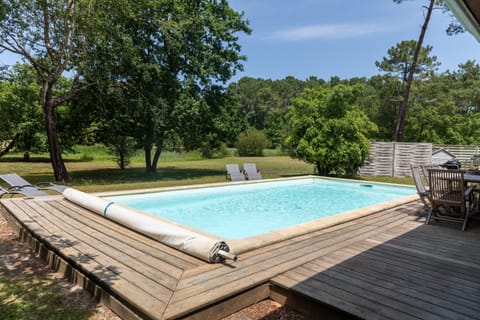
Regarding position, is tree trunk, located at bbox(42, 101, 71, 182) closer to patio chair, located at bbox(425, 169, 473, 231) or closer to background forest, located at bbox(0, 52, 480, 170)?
background forest, located at bbox(0, 52, 480, 170)

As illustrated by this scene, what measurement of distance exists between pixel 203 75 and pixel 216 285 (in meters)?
12.3

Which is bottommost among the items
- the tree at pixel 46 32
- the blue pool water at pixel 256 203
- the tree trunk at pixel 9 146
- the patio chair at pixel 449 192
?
the blue pool water at pixel 256 203

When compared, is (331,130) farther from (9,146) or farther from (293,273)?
(9,146)

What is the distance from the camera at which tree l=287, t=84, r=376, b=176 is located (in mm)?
12125

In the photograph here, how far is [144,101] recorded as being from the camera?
1217 cm

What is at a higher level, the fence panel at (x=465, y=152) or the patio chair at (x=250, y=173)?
the fence panel at (x=465, y=152)

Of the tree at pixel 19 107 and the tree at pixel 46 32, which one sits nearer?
the tree at pixel 46 32

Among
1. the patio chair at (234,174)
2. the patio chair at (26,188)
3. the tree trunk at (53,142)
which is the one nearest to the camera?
the patio chair at (26,188)

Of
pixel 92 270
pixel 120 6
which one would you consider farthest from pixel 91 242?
pixel 120 6

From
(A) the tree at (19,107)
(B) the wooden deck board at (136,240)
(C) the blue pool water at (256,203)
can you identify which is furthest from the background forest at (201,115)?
(B) the wooden deck board at (136,240)

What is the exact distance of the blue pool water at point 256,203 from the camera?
6.68m

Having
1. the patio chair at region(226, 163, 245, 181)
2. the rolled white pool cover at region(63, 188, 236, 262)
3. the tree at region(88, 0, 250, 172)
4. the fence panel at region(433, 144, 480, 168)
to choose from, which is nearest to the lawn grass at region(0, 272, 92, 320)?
the rolled white pool cover at region(63, 188, 236, 262)

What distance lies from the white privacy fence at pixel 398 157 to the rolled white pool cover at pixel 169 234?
1176 centimetres

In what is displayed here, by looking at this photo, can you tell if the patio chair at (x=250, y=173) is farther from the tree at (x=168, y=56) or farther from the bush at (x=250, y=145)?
the bush at (x=250, y=145)
